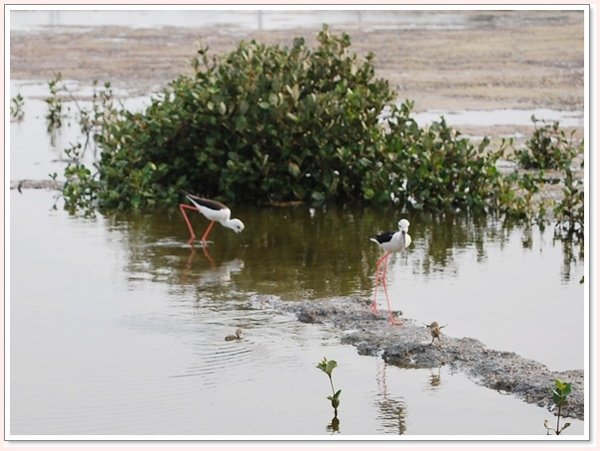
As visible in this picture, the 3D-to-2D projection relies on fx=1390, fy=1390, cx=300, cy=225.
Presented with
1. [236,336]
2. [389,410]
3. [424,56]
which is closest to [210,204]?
[236,336]

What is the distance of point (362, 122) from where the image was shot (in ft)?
45.7

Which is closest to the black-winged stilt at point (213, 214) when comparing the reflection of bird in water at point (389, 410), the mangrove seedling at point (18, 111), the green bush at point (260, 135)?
the green bush at point (260, 135)

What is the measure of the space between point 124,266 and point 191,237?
1.23m

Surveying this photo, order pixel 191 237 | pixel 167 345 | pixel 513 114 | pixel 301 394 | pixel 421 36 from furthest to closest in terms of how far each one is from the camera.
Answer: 1. pixel 421 36
2. pixel 513 114
3. pixel 191 237
4. pixel 167 345
5. pixel 301 394

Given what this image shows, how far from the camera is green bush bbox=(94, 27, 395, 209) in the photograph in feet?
45.6

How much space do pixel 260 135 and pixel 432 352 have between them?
5.11 m

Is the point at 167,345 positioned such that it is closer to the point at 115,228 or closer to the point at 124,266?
the point at 124,266

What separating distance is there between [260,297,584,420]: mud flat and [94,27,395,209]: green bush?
11.2 feet

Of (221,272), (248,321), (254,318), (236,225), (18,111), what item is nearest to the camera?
(248,321)

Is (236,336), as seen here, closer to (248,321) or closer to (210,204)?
(248,321)

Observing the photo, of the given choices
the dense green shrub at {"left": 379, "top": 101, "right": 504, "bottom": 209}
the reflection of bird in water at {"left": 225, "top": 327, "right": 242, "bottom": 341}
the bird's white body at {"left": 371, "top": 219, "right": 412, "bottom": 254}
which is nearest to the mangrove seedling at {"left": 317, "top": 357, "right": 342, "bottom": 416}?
the reflection of bird in water at {"left": 225, "top": 327, "right": 242, "bottom": 341}

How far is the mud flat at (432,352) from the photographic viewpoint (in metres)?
8.69

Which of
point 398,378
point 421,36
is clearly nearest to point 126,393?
point 398,378

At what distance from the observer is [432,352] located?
30.8 feet
